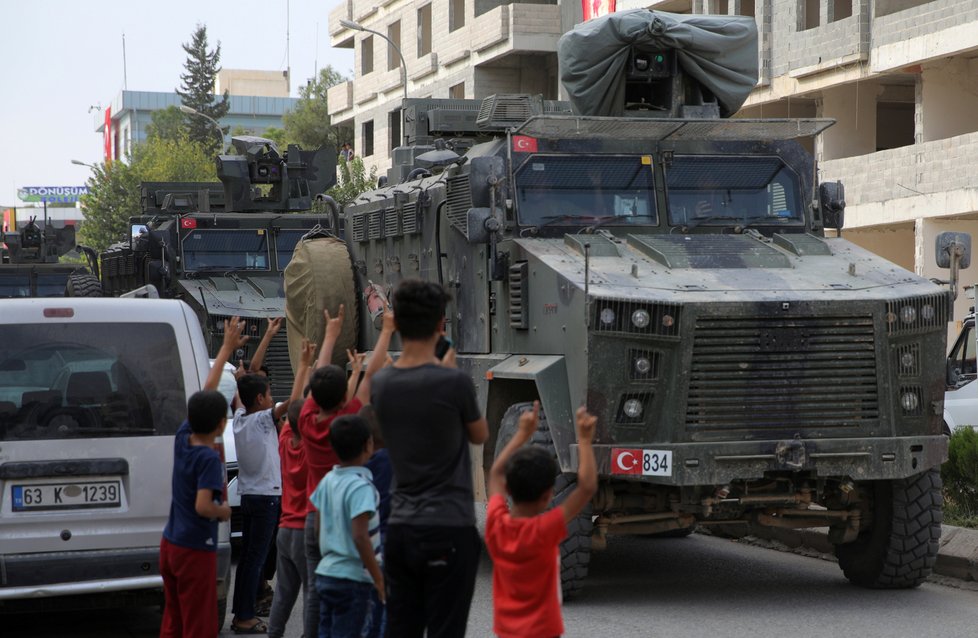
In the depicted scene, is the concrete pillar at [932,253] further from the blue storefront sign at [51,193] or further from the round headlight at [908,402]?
the blue storefront sign at [51,193]

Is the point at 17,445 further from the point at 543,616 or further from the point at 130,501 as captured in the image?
the point at 543,616

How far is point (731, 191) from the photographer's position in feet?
36.1

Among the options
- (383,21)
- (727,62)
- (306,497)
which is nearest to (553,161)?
(727,62)

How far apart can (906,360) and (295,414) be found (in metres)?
4.00

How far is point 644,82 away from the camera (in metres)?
11.8

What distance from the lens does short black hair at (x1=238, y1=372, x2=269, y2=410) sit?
8.61 m

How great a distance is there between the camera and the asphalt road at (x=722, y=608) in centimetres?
898

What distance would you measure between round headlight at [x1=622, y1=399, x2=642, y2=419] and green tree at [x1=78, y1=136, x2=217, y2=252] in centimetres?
5513

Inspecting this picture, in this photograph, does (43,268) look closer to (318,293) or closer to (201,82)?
(318,293)

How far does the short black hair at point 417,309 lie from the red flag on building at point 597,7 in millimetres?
28549

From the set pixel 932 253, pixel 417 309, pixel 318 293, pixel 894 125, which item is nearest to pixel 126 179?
pixel 894 125

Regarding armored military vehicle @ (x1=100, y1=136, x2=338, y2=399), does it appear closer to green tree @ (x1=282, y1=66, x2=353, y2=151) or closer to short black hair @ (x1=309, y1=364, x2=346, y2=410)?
short black hair @ (x1=309, y1=364, x2=346, y2=410)

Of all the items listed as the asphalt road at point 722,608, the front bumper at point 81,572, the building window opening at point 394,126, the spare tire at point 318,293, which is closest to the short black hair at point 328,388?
the front bumper at point 81,572

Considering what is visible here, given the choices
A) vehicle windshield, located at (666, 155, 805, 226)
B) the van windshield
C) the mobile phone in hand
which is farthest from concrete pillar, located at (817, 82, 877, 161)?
the mobile phone in hand
